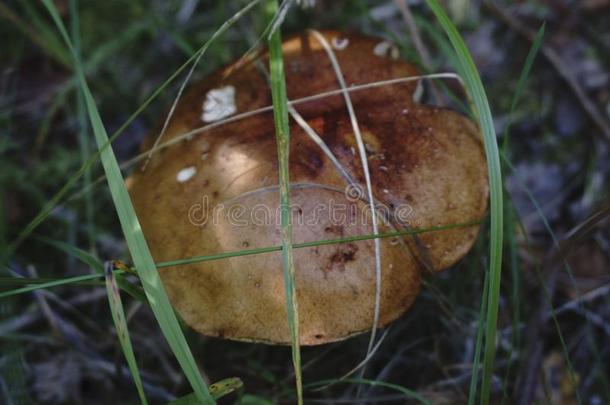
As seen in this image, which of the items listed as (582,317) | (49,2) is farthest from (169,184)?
(582,317)

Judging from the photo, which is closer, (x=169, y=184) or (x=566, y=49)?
(x=169, y=184)

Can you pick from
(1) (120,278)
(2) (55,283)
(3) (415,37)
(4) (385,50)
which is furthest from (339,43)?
(2) (55,283)

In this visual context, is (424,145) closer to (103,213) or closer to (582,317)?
(582,317)

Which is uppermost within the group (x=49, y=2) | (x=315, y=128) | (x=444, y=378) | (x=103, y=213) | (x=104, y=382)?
(x=49, y=2)

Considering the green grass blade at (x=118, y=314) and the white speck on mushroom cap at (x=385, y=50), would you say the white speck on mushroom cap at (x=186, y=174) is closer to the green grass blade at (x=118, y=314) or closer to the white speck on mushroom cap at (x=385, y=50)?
the green grass blade at (x=118, y=314)

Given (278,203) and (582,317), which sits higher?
(278,203)

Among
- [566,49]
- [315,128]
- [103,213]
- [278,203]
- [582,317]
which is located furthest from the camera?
[566,49]
